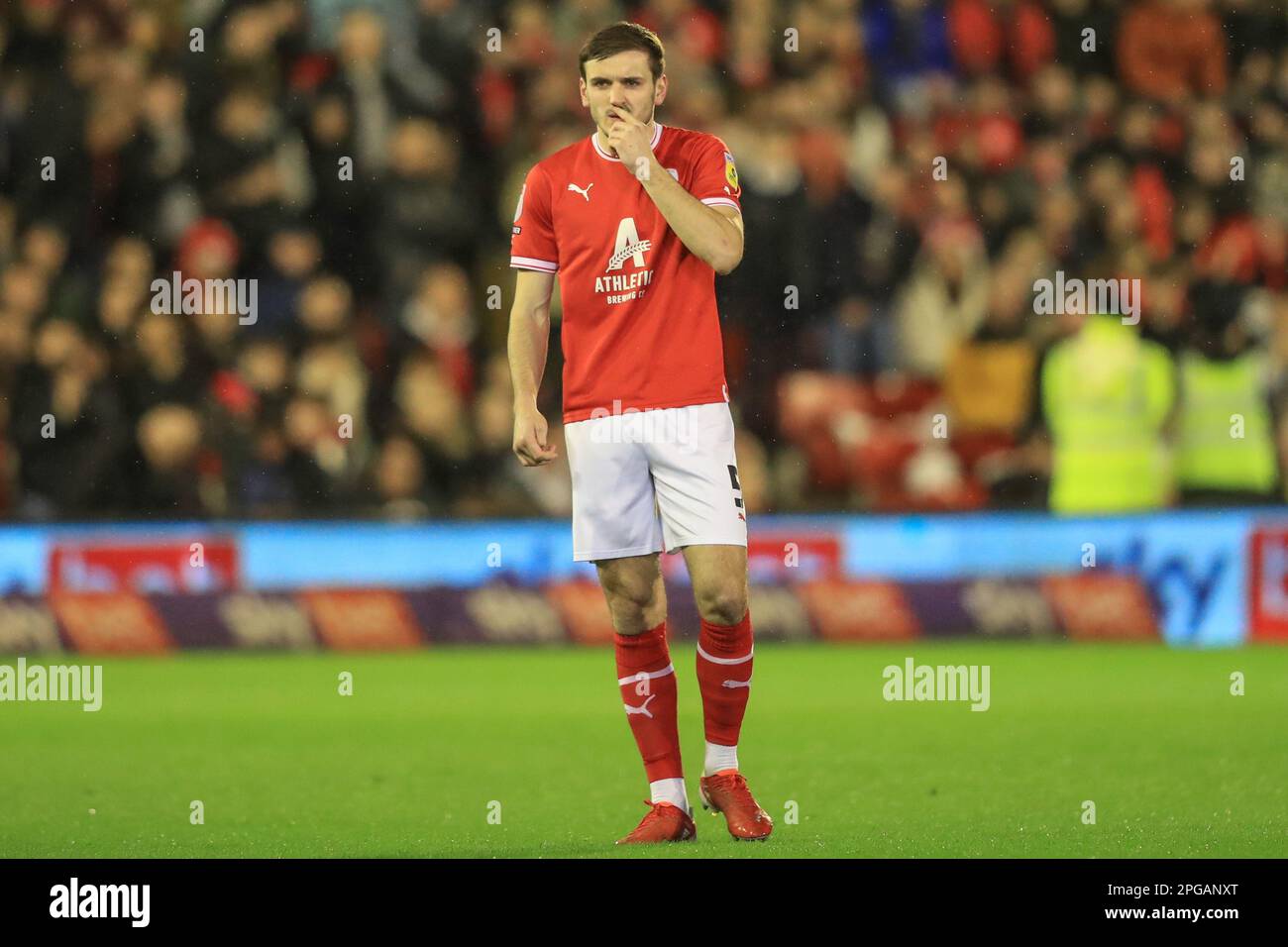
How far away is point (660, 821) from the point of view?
6984 millimetres

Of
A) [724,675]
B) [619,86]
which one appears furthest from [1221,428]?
[619,86]

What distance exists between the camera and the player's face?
6.83 meters

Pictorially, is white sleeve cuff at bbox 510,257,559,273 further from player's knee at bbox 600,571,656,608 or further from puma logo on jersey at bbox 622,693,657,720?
puma logo on jersey at bbox 622,693,657,720

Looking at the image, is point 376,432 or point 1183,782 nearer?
point 1183,782

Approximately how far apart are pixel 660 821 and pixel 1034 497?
27.2 ft

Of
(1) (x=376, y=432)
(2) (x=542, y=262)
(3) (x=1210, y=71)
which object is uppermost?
(3) (x=1210, y=71)

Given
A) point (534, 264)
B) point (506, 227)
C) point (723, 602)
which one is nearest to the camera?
point (723, 602)

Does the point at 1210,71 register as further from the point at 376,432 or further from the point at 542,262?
the point at 542,262

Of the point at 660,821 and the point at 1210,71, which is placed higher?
the point at 1210,71

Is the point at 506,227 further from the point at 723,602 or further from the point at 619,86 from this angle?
the point at 723,602

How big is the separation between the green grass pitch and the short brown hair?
7.82ft

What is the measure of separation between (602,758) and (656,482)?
2.65 metres

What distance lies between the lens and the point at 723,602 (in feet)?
22.8
